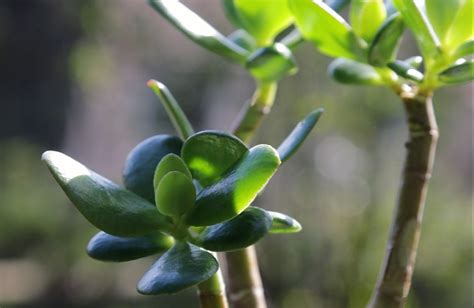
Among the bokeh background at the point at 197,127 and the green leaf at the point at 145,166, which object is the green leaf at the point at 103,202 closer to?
the green leaf at the point at 145,166

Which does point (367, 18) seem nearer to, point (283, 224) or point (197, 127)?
point (283, 224)

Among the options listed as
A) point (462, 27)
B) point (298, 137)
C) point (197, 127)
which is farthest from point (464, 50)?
point (197, 127)

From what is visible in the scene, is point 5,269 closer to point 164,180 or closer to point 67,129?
point 67,129

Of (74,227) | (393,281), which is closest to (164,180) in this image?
(393,281)

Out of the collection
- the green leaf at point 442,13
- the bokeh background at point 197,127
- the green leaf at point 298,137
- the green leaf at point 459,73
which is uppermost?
the green leaf at point 442,13

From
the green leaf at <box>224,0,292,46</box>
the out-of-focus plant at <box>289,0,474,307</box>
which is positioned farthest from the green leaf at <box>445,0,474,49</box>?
the green leaf at <box>224,0,292,46</box>

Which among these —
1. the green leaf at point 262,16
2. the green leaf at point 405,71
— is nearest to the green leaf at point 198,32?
the green leaf at point 262,16
